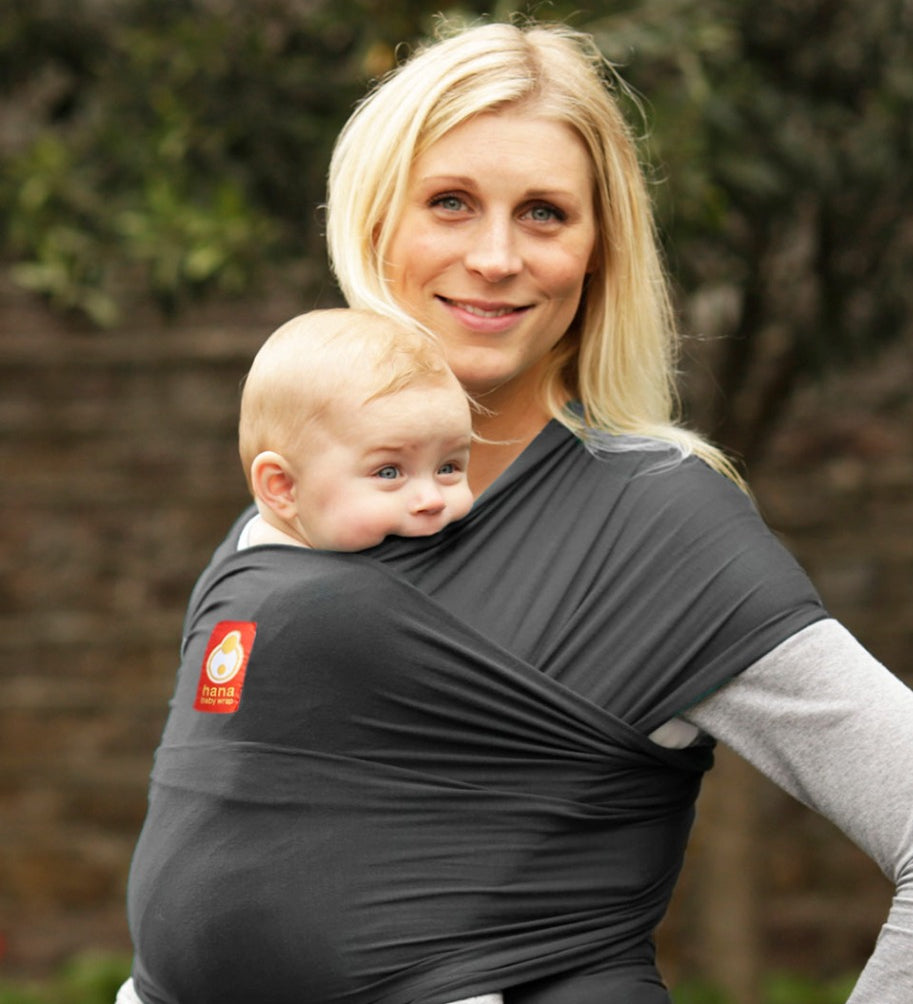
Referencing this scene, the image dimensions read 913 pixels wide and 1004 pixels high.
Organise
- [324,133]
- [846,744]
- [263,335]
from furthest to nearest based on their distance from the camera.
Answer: [263,335] → [324,133] → [846,744]

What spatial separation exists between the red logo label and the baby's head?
13 cm

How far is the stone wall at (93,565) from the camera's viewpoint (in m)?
5.84

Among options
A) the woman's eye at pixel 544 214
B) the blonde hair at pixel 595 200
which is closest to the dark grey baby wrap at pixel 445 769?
the blonde hair at pixel 595 200

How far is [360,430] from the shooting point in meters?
1.79

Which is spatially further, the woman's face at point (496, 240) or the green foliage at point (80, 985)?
the green foliage at point (80, 985)

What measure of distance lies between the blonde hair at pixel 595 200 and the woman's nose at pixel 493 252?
0.11 meters

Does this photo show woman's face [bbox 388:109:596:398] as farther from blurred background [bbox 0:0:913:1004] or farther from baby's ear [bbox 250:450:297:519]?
blurred background [bbox 0:0:913:1004]

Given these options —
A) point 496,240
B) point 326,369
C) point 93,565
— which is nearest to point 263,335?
point 93,565

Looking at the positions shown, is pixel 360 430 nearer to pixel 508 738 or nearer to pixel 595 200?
pixel 508 738

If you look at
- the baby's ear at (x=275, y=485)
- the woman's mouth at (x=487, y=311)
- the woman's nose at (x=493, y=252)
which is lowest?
the baby's ear at (x=275, y=485)

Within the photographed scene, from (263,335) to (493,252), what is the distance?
3.93 metres

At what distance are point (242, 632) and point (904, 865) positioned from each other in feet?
2.47

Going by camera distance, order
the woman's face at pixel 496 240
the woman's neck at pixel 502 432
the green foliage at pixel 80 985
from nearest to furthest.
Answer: the woman's face at pixel 496 240 → the woman's neck at pixel 502 432 → the green foliage at pixel 80 985

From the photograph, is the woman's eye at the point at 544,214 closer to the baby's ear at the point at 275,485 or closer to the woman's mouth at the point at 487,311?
the woman's mouth at the point at 487,311
